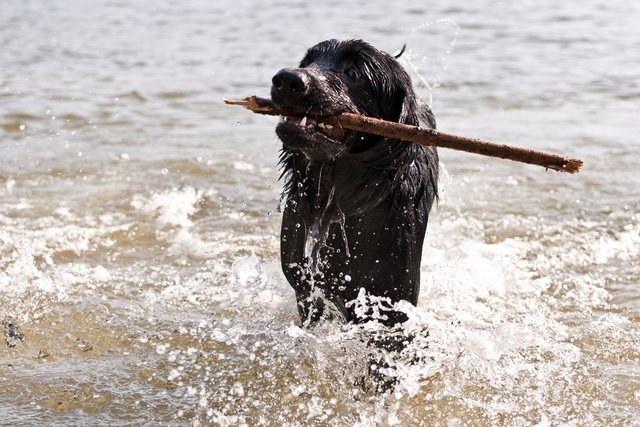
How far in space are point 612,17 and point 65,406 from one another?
14.4 metres

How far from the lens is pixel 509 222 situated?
6648 millimetres

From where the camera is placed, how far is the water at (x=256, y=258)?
4.08 m

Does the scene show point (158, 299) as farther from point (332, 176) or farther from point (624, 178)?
point (624, 178)

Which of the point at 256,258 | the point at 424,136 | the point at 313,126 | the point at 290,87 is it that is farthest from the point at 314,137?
the point at 256,258

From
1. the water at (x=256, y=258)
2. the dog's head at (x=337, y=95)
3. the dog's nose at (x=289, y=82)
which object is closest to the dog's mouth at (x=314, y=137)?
the dog's head at (x=337, y=95)

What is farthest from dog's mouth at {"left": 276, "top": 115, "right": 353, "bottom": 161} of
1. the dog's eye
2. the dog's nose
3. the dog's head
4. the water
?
the water

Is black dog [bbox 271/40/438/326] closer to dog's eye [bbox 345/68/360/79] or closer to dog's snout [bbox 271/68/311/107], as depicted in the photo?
dog's eye [bbox 345/68/360/79]

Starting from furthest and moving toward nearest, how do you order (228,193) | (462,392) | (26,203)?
1. (228,193)
2. (26,203)
3. (462,392)

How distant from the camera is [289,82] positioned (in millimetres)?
3430

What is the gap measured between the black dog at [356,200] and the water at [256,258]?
194mm

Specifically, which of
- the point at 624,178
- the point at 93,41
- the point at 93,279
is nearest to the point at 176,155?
the point at 93,279

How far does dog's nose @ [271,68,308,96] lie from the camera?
3.42m

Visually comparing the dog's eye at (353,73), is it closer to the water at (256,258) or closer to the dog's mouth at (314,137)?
the dog's mouth at (314,137)

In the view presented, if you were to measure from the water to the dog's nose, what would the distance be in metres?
1.24
